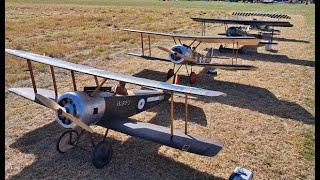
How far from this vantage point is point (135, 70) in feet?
59.3

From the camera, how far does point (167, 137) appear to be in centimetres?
815

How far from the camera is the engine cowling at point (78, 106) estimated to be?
7844mm

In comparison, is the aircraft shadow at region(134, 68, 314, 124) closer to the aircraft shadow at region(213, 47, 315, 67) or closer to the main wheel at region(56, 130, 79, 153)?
the main wheel at region(56, 130, 79, 153)

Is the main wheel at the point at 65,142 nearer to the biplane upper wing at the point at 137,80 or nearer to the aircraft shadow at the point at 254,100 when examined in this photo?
the biplane upper wing at the point at 137,80

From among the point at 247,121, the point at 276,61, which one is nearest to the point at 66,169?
the point at 247,121

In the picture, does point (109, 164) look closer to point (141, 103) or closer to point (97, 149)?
point (97, 149)

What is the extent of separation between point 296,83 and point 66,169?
40.6 feet

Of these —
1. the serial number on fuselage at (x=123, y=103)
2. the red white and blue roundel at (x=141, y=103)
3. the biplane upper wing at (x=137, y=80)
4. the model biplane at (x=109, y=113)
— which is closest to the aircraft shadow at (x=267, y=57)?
the red white and blue roundel at (x=141, y=103)

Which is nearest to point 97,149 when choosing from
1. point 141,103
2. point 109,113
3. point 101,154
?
point 101,154

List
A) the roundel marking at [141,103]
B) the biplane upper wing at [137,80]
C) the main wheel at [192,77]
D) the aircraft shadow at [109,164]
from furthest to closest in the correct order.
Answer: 1. the main wheel at [192,77]
2. the roundel marking at [141,103]
3. the aircraft shadow at [109,164]
4. the biplane upper wing at [137,80]

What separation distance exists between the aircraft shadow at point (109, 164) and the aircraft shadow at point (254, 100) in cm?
517

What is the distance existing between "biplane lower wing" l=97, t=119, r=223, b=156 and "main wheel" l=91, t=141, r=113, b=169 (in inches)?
21.2

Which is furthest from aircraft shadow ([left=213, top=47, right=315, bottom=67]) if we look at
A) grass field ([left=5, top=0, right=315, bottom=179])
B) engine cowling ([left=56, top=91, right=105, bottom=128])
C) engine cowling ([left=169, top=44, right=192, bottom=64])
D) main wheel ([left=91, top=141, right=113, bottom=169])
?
engine cowling ([left=56, top=91, right=105, bottom=128])

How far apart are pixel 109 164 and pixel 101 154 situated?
1.43 feet
